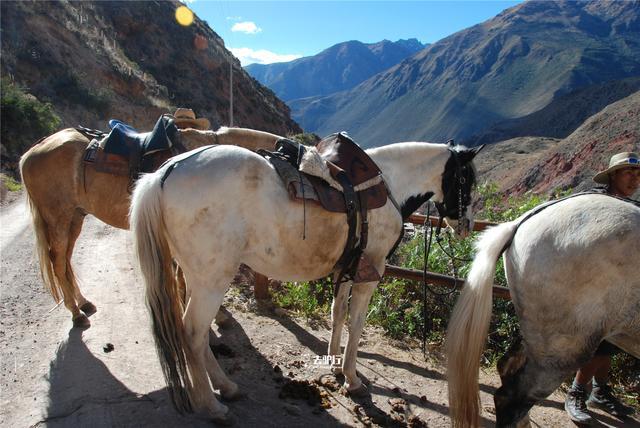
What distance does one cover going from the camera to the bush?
13.4 m

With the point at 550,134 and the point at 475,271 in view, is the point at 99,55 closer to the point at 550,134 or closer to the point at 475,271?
the point at 475,271

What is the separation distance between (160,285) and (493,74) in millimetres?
113167

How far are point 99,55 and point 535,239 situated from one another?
2902cm

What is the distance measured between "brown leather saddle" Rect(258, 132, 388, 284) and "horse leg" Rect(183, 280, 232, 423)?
2.93 ft

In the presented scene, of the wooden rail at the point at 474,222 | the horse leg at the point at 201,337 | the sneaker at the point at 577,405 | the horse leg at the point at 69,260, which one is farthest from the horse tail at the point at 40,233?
the sneaker at the point at 577,405

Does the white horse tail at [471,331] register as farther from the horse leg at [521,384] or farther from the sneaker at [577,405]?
the sneaker at [577,405]

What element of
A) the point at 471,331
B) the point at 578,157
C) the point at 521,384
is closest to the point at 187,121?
the point at 471,331

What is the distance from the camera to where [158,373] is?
341cm

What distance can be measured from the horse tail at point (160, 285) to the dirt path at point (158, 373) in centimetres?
35

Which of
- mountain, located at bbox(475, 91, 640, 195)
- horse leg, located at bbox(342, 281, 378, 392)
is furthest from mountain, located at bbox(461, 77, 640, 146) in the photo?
horse leg, located at bbox(342, 281, 378, 392)

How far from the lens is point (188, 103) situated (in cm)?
3039

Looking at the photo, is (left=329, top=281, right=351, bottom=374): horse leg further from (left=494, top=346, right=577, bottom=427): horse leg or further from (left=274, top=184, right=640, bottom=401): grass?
(left=494, top=346, right=577, bottom=427): horse leg

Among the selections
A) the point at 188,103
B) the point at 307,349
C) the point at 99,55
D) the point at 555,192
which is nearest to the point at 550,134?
the point at 188,103

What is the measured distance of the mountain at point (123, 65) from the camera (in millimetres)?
20641
